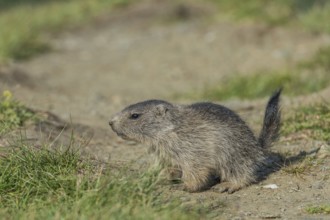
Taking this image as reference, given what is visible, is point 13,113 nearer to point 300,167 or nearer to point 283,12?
point 300,167

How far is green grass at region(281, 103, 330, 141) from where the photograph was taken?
6777mm

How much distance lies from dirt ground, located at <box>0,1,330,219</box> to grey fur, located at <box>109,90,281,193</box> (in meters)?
0.15

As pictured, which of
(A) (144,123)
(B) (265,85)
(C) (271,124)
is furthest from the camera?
(B) (265,85)

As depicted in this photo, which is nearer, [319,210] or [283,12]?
[319,210]

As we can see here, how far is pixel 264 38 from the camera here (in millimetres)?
11953

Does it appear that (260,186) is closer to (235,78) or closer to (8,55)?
(235,78)

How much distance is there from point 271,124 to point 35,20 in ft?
29.4

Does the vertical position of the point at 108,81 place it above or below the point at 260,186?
above

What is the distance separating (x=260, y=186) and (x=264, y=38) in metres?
6.46

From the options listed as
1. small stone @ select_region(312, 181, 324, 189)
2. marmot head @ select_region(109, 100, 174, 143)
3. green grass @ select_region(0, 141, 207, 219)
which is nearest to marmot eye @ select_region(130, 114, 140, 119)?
marmot head @ select_region(109, 100, 174, 143)

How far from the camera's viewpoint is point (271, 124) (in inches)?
237

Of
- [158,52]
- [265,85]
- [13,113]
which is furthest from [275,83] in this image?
[13,113]

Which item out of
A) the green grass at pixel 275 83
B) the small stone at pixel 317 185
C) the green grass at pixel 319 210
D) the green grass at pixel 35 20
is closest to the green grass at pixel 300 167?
the small stone at pixel 317 185

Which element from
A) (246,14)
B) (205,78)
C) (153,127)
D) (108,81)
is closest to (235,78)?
(205,78)
